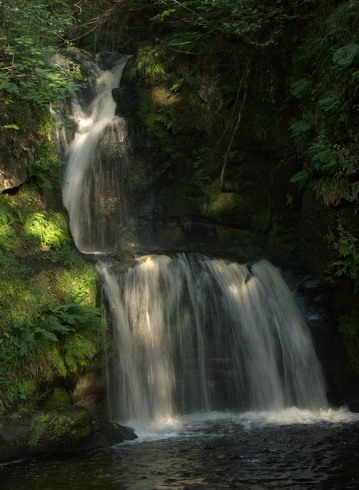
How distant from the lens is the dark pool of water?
556 cm

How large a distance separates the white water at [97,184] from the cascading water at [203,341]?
3.34m

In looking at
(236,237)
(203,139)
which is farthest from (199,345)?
(203,139)

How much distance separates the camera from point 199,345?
387 inches

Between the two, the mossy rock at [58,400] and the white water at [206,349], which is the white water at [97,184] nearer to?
the white water at [206,349]

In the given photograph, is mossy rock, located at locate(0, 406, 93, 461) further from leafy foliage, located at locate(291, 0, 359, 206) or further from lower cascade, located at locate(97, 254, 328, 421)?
leafy foliage, located at locate(291, 0, 359, 206)

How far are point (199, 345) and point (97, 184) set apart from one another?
19.7 feet

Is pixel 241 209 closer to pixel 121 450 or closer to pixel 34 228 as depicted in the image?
pixel 34 228

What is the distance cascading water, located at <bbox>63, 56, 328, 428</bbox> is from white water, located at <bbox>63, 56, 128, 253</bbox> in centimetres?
334

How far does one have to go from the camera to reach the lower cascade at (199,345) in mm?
9188

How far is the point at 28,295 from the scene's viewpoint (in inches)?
331

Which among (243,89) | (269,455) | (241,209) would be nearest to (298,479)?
(269,455)

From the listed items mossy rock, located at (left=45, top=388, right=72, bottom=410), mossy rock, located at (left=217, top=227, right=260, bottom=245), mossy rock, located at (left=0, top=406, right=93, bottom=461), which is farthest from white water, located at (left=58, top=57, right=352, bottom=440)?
mossy rock, located at (left=217, top=227, right=260, bottom=245)

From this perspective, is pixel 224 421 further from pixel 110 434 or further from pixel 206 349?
pixel 110 434

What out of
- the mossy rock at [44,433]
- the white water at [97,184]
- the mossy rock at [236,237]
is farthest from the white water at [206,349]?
the white water at [97,184]
